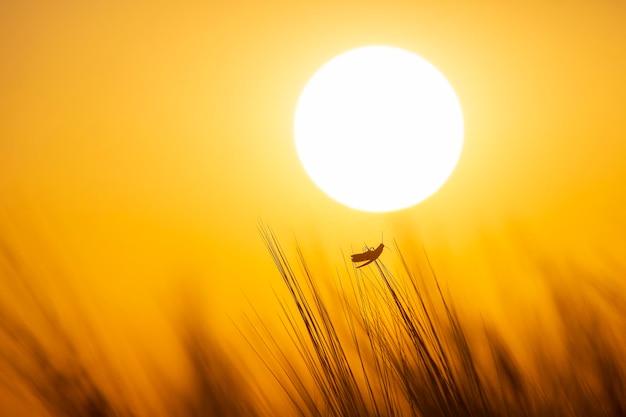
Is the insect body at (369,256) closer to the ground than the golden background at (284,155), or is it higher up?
closer to the ground

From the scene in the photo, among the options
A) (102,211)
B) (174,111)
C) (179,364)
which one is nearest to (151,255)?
(102,211)

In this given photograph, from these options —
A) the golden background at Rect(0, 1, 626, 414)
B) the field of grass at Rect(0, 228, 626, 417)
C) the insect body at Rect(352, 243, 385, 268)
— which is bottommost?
the field of grass at Rect(0, 228, 626, 417)

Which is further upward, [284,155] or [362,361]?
[284,155]

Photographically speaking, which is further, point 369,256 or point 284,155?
point 284,155

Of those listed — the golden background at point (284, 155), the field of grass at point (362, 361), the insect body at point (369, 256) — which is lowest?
the field of grass at point (362, 361)

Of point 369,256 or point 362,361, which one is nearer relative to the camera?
point 369,256

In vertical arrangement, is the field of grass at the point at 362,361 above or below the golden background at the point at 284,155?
below

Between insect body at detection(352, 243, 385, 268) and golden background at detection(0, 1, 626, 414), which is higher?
golden background at detection(0, 1, 626, 414)

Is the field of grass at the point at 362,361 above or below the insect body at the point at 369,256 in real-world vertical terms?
below

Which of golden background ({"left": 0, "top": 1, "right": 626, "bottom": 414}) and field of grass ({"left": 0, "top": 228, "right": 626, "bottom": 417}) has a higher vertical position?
golden background ({"left": 0, "top": 1, "right": 626, "bottom": 414})
